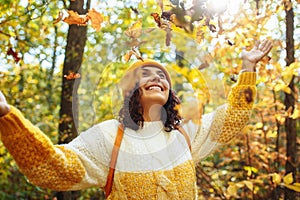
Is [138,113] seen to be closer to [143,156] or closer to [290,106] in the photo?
[143,156]

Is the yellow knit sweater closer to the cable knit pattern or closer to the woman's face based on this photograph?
the cable knit pattern

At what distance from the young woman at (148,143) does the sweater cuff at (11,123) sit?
0.18 m

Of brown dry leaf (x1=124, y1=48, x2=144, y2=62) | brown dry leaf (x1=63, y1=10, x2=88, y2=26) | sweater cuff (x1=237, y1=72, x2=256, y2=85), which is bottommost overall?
sweater cuff (x1=237, y1=72, x2=256, y2=85)

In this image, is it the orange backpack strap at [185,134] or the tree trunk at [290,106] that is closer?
the orange backpack strap at [185,134]

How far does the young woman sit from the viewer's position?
1.59 meters

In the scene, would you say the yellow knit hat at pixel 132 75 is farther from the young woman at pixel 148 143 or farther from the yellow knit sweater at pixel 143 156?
the yellow knit sweater at pixel 143 156

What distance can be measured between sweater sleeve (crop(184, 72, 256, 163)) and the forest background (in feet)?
0.17

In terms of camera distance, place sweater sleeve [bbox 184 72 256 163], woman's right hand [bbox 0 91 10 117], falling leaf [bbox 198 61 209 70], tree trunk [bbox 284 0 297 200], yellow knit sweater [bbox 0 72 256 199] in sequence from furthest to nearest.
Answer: tree trunk [bbox 284 0 297 200], sweater sleeve [bbox 184 72 256 163], falling leaf [bbox 198 61 209 70], yellow knit sweater [bbox 0 72 256 199], woman's right hand [bbox 0 91 10 117]

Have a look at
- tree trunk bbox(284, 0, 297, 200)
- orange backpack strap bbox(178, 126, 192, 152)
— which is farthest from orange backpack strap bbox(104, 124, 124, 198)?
tree trunk bbox(284, 0, 297, 200)

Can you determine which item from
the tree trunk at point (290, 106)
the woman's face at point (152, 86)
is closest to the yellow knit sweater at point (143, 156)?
the woman's face at point (152, 86)

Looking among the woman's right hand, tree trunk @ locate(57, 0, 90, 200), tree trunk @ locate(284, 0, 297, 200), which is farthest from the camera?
tree trunk @ locate(57, 0, 90, 200)

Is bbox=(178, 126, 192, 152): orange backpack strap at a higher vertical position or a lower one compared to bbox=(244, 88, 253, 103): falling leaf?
lower

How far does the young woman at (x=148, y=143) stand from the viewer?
1593 mm

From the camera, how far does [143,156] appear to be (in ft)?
5.39
